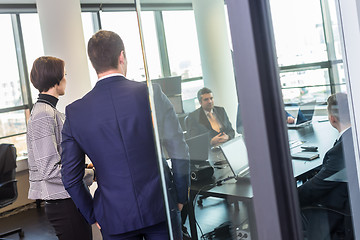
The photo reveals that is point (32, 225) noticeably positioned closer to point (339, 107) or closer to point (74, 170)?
point (74, 170)

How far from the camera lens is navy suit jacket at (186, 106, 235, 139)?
0.96m

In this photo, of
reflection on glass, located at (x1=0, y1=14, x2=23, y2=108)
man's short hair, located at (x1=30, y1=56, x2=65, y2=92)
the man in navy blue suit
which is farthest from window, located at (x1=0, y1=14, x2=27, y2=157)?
the man in navy blue suit

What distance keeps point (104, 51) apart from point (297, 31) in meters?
1.00

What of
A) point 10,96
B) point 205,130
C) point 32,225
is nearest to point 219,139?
point 205,130

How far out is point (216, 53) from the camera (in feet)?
3.15

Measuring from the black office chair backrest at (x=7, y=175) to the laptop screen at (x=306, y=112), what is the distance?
3.60m

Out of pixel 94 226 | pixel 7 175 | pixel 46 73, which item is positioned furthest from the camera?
pixel 94 226

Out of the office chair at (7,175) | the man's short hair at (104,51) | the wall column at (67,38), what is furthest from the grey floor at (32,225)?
the man's short hair at (104,51)

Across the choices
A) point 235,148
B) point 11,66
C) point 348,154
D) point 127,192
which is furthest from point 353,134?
point 11,66

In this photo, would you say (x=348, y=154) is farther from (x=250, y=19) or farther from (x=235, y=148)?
(x=250, y=19)

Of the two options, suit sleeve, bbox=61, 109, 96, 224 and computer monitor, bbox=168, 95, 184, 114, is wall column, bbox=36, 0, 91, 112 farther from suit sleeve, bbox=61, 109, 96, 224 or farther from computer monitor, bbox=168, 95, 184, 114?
computer monitor, bbox=168, 95, 184, 114

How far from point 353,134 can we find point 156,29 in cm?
56

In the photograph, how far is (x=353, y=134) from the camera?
3.12 feet

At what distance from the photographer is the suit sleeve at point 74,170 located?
1705mm
